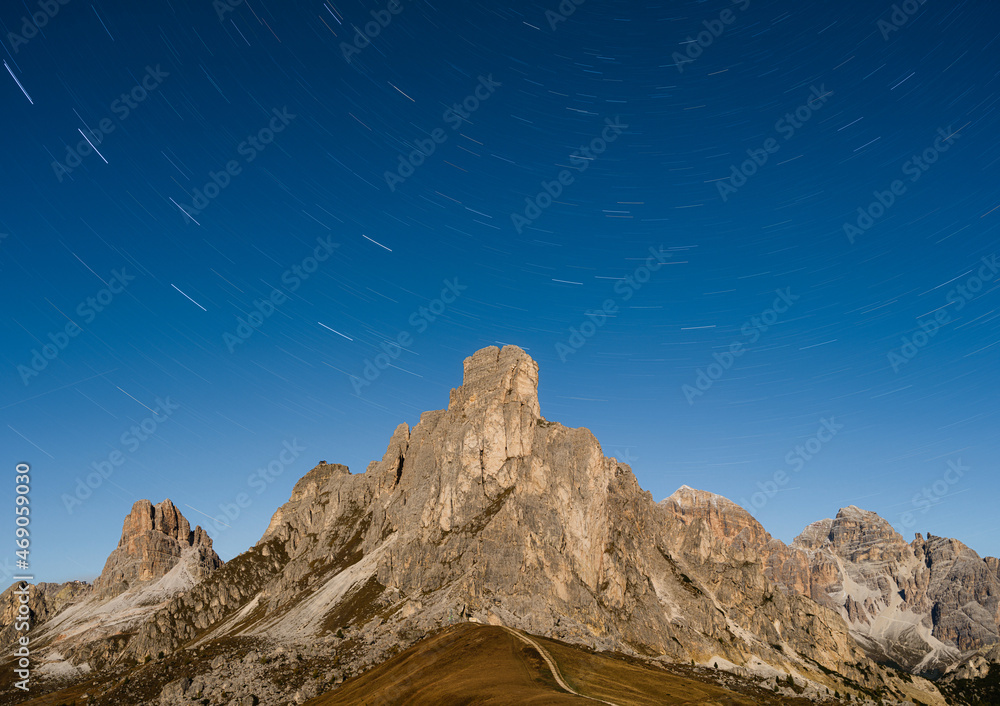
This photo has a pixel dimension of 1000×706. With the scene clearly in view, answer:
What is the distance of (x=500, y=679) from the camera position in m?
129

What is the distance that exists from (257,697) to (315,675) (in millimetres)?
14795

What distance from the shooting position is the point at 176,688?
184125mm

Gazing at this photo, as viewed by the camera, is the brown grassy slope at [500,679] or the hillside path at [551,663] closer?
the hillside path at [551,663]

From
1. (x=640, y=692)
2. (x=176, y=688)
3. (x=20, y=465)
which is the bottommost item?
(x=640, y=692)

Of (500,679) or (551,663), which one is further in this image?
(551,663)

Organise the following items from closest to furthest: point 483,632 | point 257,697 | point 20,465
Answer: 1. point 20,465
2. point 483,632
3. point 257,697

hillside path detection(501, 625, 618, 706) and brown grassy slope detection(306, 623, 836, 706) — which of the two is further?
brown grassy slope detection(306, 623, 836, 706)

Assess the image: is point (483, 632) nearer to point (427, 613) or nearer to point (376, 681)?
point (376, 681)

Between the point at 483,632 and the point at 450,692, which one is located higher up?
the point at 483,632

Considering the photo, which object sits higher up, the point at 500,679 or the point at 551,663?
the point at 551,663

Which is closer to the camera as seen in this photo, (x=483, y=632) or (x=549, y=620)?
(x=483, y=632)

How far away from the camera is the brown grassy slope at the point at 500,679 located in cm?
12275

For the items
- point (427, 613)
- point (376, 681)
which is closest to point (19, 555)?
point (376, 681)

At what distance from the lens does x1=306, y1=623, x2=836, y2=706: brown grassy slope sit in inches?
4833
